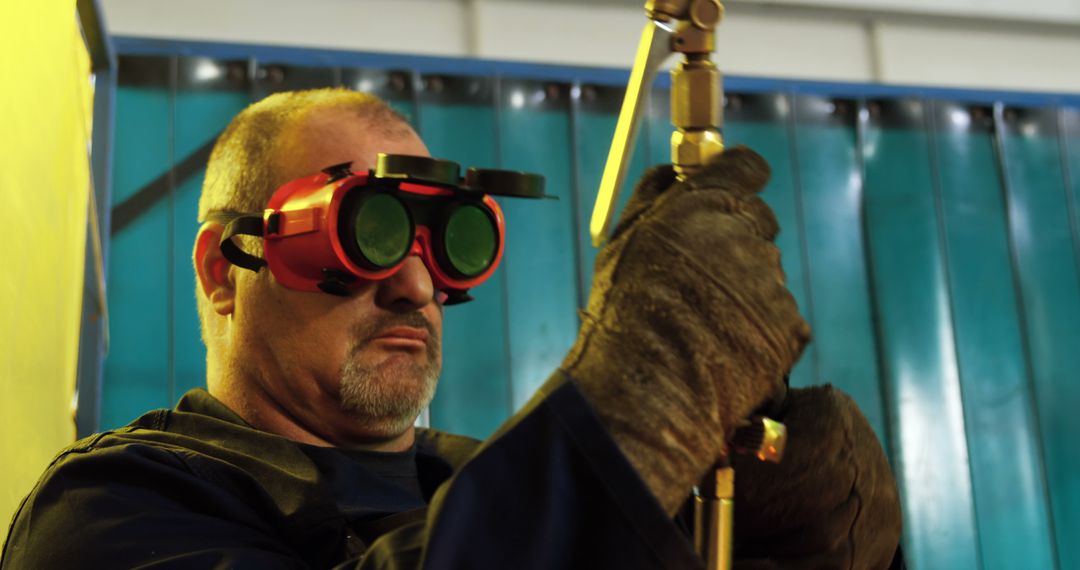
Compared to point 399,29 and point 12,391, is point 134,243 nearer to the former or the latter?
point 399,29

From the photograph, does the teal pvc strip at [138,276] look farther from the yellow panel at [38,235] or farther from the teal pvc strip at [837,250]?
the teal pvc strip at [837,250]

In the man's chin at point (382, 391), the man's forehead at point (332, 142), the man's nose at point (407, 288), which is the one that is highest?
the man's forehead at point (332, 142)

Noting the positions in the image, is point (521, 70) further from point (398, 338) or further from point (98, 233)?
point (398, 338)

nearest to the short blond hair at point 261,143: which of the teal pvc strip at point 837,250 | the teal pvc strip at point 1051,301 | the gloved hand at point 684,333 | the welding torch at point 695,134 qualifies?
the welding torch at point 695,134

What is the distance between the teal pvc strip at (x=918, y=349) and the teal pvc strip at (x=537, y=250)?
86 centimetres

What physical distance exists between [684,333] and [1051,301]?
2753 mm

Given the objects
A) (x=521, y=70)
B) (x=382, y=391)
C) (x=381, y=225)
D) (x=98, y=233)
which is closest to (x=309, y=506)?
(x=382, y=391)

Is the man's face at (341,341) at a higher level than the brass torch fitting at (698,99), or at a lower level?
lower

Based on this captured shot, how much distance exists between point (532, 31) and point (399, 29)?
39 centimetres

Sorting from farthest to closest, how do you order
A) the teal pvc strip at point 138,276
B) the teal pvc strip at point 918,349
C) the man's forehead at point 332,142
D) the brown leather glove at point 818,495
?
1. the teal pvc strip at point 918,349
2. the teal pvc strip at point 138,276
3. the man's forehead at point 332,142
4. the brown leather glove at point 818,495

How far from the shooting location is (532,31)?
10.9 feet

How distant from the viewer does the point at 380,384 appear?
4.16 ft

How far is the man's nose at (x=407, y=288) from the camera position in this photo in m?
1.27

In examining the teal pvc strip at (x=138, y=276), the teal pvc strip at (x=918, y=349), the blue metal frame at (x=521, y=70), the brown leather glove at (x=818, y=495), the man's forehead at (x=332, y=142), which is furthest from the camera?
the teal pvc strip at (x=918, y=349)
